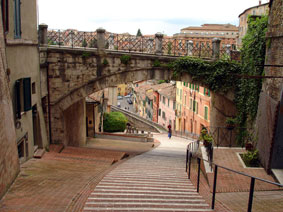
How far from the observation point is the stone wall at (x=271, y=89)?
9.32 metres

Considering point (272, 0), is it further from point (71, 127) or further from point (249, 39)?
point (71, 127)

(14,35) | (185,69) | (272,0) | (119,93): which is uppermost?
(272,0)

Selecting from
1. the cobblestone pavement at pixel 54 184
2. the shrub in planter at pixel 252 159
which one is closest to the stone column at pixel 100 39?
the cobblestone pavement at pixel 54 184

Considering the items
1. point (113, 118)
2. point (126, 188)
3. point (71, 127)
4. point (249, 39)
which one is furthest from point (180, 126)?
point (126, 188)

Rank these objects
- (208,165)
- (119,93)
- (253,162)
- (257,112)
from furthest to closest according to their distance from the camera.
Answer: (119,93)
(257,112)
(253,162)
(208,165)

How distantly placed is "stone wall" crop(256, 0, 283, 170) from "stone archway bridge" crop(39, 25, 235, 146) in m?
3.79

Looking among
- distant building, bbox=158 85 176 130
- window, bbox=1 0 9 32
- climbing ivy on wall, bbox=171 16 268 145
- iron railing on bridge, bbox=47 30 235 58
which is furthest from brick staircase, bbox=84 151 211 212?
distant building, bbox=158 85 176 130

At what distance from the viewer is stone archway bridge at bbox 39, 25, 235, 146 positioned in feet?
47.6

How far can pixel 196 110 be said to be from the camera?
33375 mm

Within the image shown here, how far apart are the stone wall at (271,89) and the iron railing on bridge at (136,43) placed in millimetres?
3977

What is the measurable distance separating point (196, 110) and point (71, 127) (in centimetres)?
1897

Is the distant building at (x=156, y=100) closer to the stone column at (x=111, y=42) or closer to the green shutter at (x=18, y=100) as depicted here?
the stone column at (x=111, y=42)

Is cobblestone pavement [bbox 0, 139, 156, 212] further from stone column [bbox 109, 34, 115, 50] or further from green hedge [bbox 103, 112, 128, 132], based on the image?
green hedge [bbox 103, 112, 128, 132]

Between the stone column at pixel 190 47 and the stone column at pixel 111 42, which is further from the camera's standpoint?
the stone column at pixel 111 42
